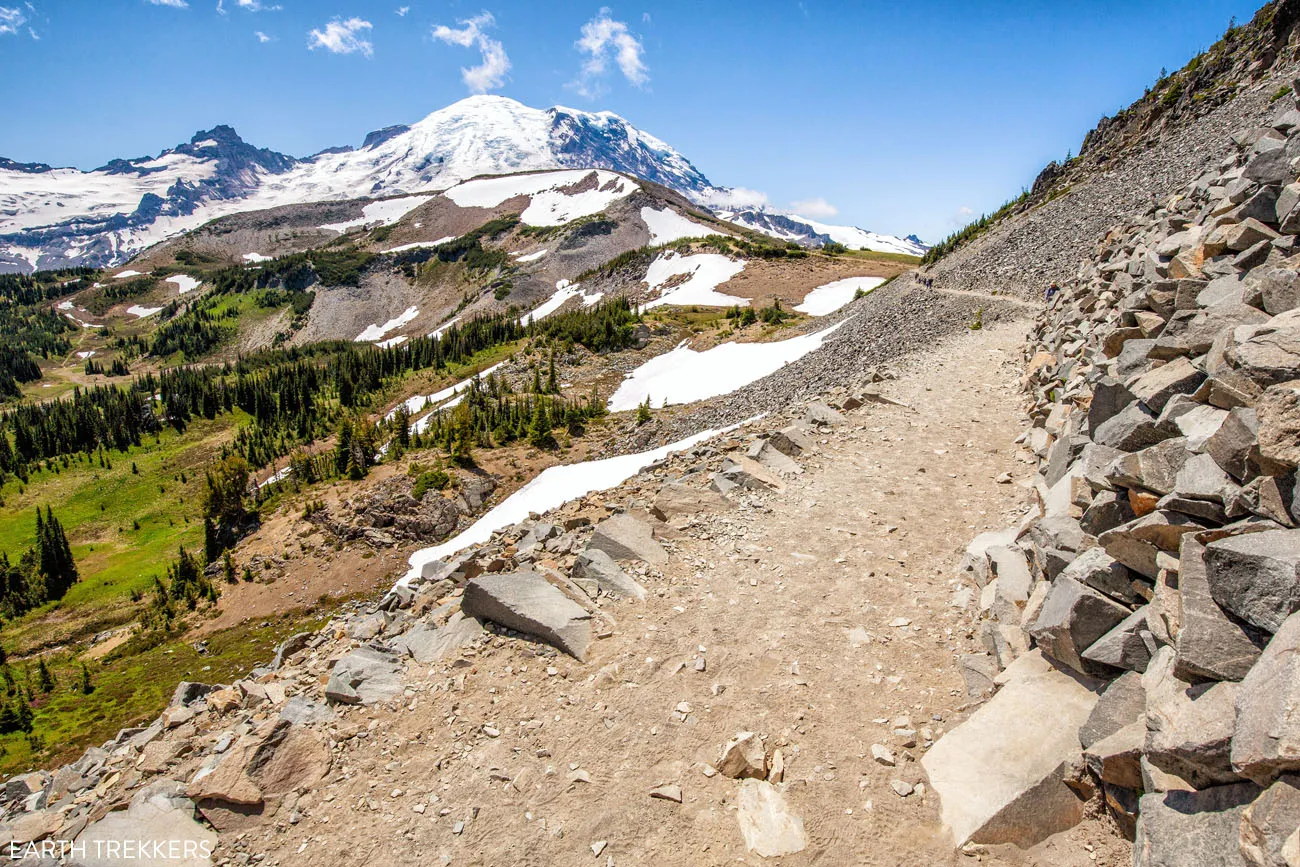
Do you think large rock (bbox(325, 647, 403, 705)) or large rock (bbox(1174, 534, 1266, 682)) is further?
large rock (bbox(325, 647, 403, 705))

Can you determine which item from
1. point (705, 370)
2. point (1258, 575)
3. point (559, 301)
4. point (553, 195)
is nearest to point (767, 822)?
point (1258, 575)

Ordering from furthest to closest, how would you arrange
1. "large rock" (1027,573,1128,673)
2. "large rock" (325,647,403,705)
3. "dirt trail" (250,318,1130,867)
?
"large rock" (325,647,403,705)
"dirt trail" (250,318,1130,867)
"large rock" (1027,573,1128,673)

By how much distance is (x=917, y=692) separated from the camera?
674 centimetres

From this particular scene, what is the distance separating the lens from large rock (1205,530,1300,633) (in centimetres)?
370

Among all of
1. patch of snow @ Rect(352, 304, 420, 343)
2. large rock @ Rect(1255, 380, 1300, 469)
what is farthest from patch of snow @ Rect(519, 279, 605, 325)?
large rock @ Rect(1255, 380, 1300, 469)

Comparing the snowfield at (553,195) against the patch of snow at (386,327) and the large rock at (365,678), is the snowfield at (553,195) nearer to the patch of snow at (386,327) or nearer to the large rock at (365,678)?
the patch of snow at (386,327)

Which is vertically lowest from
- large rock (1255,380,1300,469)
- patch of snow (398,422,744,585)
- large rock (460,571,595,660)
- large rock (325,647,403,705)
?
patch of snow (398,422,744,585)

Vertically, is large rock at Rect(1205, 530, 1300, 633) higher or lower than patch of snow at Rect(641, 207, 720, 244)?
lower

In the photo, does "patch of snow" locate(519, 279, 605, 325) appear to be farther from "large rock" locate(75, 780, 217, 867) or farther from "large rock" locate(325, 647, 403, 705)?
"large rock" locate(75, 780, 217, 867)

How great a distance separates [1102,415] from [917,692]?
502 centimetres

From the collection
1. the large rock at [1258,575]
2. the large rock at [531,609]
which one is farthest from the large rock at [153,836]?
the large rock at [1258,575]

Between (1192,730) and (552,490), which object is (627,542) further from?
(552,490)

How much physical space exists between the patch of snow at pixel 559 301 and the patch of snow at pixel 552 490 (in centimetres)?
5485

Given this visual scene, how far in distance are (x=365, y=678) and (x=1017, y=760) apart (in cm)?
794
